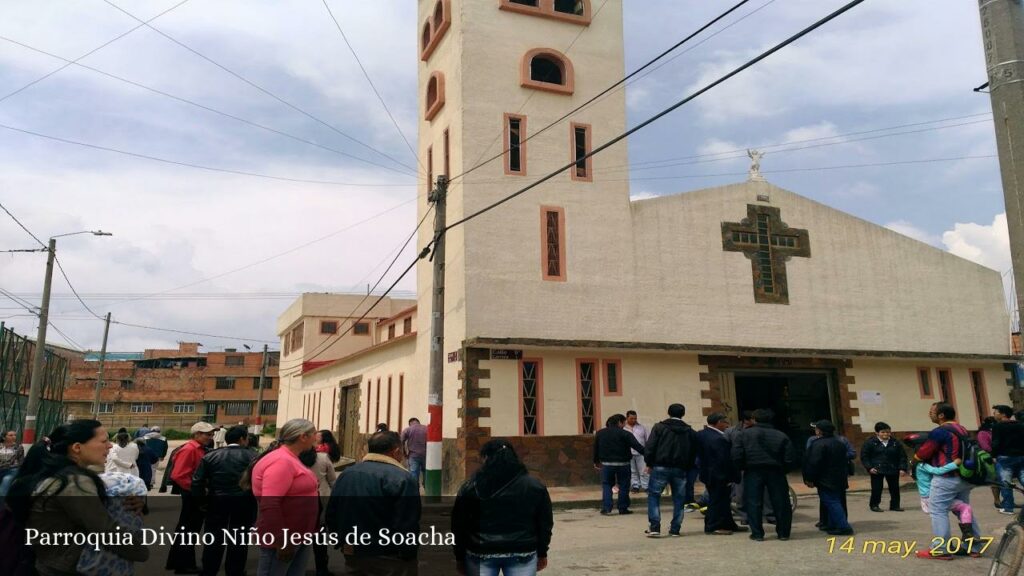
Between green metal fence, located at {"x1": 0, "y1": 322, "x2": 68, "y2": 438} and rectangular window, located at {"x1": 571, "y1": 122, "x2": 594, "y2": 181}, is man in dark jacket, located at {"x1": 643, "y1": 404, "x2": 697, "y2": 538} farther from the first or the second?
green metal fence, located at {"x1": 0, "y1": 322, "x2": 68, "y2": 438}

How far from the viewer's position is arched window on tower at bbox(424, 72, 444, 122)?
793 inches

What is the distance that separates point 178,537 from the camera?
8023 mm

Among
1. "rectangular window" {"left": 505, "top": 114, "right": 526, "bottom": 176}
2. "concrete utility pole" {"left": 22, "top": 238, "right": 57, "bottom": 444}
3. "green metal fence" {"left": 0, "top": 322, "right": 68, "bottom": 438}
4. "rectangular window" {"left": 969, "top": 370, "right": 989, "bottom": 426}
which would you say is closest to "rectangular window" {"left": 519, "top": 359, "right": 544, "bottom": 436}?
"rectangular window" {"left": 505, "top": 114, "right": 526, "bottom": 176}

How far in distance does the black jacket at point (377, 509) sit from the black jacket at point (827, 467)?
6908 mm

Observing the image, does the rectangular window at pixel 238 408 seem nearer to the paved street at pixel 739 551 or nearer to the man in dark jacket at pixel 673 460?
the paved street at pixel 739 551

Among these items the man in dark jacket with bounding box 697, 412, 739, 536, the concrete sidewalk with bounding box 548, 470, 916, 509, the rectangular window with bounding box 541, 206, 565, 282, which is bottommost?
the concrete sidewalk with bounding box 548, 470, 916, 509

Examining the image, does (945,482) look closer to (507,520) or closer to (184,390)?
(507,520)

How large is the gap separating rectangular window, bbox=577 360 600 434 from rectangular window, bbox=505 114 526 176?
17.5 ft

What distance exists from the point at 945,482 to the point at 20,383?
30.0 metres

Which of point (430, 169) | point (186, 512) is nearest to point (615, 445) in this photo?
point (186, 512)

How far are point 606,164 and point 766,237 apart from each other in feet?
17.2

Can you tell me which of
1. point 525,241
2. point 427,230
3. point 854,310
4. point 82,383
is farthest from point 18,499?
point 82,383

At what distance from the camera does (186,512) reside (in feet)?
26.7

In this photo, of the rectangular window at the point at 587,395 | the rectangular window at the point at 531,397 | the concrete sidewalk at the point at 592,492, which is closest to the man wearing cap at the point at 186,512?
the concrete sidewalk at the point at 592,492
